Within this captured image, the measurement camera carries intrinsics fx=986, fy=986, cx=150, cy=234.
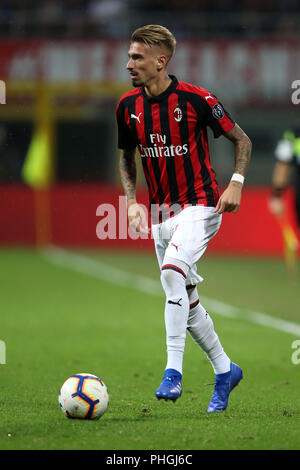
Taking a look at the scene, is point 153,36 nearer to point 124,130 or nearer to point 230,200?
point 124,130

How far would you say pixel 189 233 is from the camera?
5430 mm

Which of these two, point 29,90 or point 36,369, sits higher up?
point 29,90

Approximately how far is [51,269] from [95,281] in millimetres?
2055

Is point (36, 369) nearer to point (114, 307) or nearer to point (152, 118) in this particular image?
point (152, 118)

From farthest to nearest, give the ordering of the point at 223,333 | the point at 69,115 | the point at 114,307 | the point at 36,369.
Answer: the point at 69,115, the point at 114,307, the point at 223,333, the point at 36,369

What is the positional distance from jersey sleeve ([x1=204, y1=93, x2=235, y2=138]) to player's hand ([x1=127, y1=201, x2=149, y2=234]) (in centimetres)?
63

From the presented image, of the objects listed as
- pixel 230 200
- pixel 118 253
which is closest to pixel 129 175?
pixel 230 200

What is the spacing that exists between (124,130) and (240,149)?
2.31ft

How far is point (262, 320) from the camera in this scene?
1008 centimetres

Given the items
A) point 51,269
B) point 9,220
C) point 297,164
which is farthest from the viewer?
point 9,220

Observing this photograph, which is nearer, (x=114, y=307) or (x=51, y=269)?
(x=114, y=307)

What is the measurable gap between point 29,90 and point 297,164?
34.6ft
